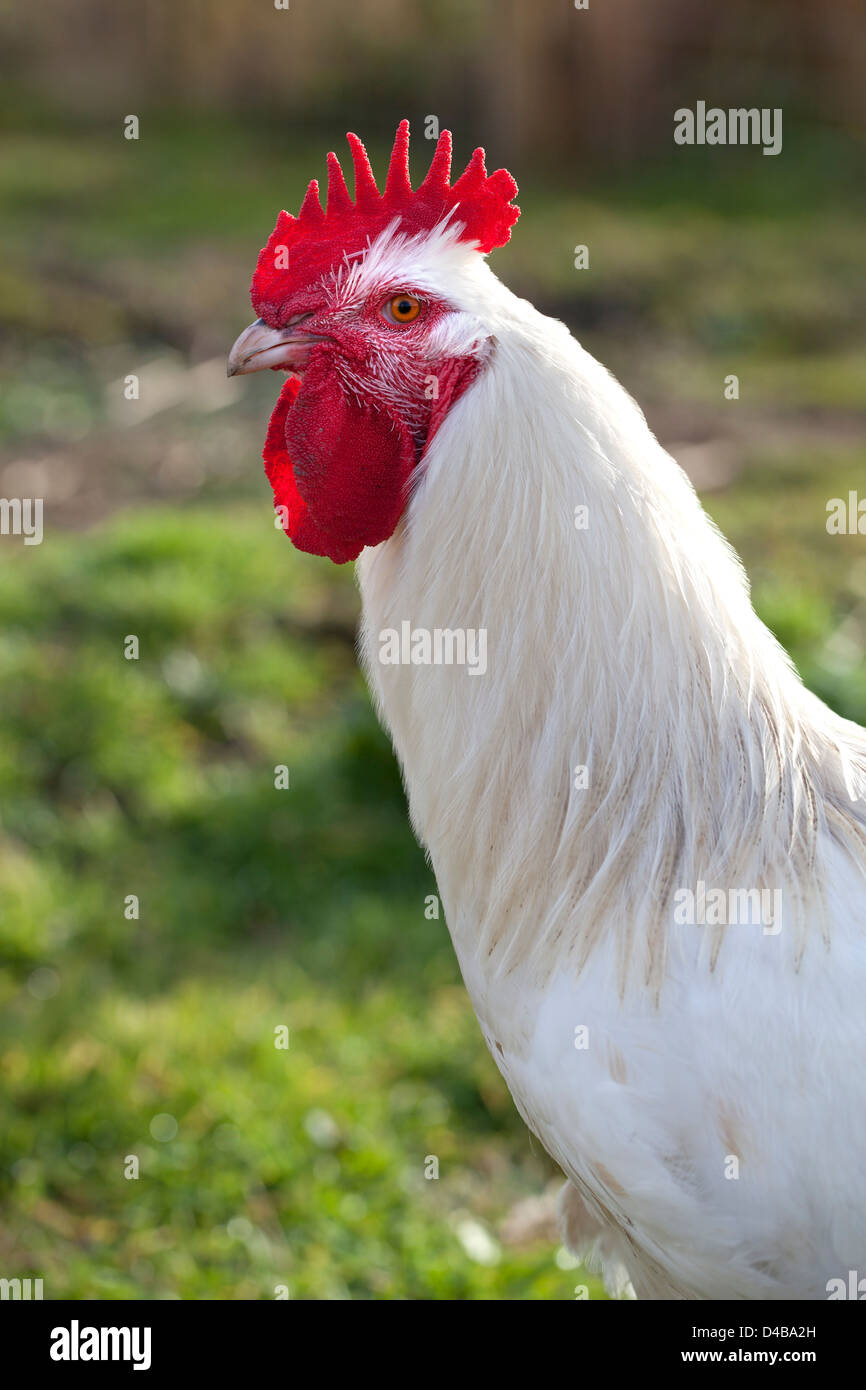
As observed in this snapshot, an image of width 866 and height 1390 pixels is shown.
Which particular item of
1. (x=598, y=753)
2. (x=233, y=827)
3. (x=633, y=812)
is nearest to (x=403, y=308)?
(x=598, y=753)

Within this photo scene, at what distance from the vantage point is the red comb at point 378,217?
241cm

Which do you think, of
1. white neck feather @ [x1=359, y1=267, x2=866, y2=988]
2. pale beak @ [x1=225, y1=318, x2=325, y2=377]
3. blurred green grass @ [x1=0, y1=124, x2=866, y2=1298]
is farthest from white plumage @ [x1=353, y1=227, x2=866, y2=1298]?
blurred green grass @ [x1=0, y1=124, x2=866, y2=1298]

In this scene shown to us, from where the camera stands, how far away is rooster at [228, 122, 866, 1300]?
2.20m

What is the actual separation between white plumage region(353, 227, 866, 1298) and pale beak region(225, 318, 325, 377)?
6.6 inches

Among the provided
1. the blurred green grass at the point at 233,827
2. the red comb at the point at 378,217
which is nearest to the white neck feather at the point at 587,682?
the red comb at the point at 378,217

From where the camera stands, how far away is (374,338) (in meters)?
2.34

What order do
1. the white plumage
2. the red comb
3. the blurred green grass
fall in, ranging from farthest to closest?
the blurred green grass < the red comb < the white plumage

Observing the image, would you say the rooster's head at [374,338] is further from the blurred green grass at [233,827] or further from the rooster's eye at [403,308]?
the blurred green grass at [233,827]

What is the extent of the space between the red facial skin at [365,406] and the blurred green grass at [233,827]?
2175 millimetres

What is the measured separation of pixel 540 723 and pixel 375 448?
21.8 inches

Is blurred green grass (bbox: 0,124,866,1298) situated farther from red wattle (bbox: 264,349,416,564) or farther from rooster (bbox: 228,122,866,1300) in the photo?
red wattle (bbox: 264,349,416,564)

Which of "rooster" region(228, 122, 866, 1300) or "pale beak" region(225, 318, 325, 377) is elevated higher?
"pale beak" region(225, 318, 325, 377)

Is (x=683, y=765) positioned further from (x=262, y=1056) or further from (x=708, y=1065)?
(x=262, y=1056)

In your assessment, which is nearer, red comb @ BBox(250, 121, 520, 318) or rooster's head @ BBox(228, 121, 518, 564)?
rooster's head @ BBox(228, 121, 518, 564)
